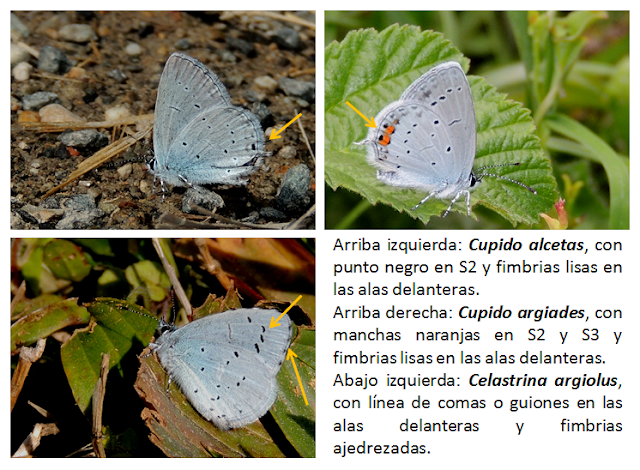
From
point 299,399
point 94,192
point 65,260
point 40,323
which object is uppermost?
point 94,192

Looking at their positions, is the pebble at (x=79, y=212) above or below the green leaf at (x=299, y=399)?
above

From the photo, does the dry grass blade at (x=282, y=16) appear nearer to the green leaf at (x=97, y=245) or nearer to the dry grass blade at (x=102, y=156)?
the dry grass blade at (x=102, y=156)

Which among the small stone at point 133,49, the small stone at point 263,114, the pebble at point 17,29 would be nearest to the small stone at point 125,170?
the small stone at point 263,114

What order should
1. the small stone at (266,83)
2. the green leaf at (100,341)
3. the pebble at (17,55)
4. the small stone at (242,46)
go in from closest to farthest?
the green leaf at (100,341), the pebble at (17,55), the small stone at (266,83), the small stone at (242,46)

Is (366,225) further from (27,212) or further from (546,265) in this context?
(27,212)

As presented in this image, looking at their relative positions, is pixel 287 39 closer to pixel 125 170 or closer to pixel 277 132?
pixel 277 132

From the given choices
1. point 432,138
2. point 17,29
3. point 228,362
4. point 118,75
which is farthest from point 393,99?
point 17,29
